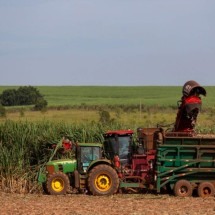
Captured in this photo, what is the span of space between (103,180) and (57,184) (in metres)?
1.26

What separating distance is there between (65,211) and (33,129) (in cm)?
902

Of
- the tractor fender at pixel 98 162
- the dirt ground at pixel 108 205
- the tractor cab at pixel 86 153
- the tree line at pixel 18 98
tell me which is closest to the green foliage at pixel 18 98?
the tree line at pixel 18 98

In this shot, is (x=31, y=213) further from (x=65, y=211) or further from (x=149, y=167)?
(x=149, y=167)

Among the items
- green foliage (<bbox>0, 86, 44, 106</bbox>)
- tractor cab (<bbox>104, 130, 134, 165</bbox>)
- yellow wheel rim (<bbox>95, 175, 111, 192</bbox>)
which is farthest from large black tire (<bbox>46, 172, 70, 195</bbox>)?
green foliage (<bbox>0, 86, 44, 106</bbox>)

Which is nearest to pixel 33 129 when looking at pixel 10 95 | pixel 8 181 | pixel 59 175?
pixel 8 181

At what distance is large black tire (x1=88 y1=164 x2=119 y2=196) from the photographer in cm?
1529

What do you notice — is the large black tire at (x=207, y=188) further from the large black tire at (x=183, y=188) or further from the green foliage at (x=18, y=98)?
the green foliage at (x=18, y=98)

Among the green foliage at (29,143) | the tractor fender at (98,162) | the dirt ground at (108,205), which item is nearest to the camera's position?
the dirt ground at (108,205)

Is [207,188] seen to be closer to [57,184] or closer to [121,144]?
[121,144]

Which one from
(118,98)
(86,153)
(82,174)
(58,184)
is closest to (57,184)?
(58,184)

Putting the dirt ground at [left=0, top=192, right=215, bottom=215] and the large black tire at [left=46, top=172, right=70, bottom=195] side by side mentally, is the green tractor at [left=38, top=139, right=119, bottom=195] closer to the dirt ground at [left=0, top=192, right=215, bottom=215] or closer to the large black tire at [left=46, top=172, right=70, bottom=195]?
the large black tire at [left=46, top=172, right=70, bottom=195]

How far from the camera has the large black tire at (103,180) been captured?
15289mm

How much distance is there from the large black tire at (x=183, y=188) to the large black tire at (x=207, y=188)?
221 mm

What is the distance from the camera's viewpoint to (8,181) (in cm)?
1773
